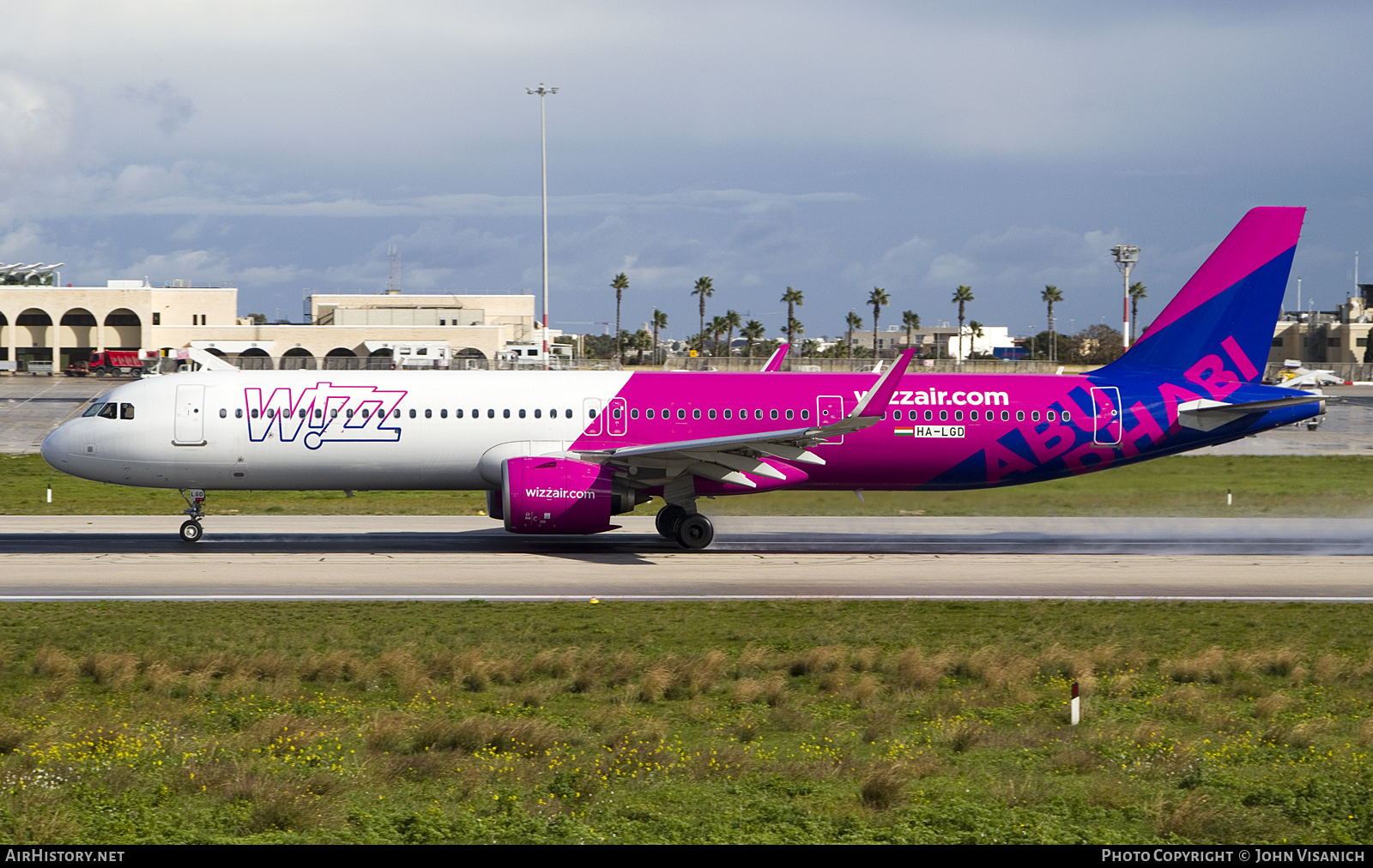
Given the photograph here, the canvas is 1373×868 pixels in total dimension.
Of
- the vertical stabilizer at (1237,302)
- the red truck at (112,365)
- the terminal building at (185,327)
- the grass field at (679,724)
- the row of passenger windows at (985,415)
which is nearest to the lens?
the grass field at (679,724)

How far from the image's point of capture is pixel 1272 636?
2075 cm

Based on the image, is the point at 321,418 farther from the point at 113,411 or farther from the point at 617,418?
the point at 617,418

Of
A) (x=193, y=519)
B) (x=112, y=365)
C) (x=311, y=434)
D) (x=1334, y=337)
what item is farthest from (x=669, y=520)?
(x=1334, y=337)

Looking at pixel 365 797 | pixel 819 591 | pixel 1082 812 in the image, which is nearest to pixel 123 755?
pixel 365 797

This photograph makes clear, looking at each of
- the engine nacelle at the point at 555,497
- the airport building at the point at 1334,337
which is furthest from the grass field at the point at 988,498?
the airport building at the point at 1334,337

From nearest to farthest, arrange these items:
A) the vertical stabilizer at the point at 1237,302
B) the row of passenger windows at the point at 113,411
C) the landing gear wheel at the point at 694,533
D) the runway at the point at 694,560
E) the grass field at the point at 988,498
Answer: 1. the runway at the point at 694,560
2. the row of passenger windows at the point at 113,411
3. the landing gear wheel at the point at 694,533
4. the vertical stabilizer at the point at 1237,302
5. the grass field at the point at 988,498

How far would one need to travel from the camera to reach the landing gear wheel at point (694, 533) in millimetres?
30828

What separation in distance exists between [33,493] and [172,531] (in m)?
13.5

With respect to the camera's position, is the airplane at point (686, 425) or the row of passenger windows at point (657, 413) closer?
the airplane at point (686, 425)

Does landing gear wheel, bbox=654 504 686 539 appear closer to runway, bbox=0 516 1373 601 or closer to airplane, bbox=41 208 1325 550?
airplane, bbox=41 208 1325 550

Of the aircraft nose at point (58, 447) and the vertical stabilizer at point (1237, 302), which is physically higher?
the vertical stabilizer at point (1237, 302)

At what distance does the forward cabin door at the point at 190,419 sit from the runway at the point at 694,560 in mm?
2621

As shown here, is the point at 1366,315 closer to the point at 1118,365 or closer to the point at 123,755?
the point at 1118,365

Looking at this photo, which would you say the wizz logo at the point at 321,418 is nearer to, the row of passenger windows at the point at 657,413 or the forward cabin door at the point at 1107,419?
the row of passenger windows at the point at 657,413
